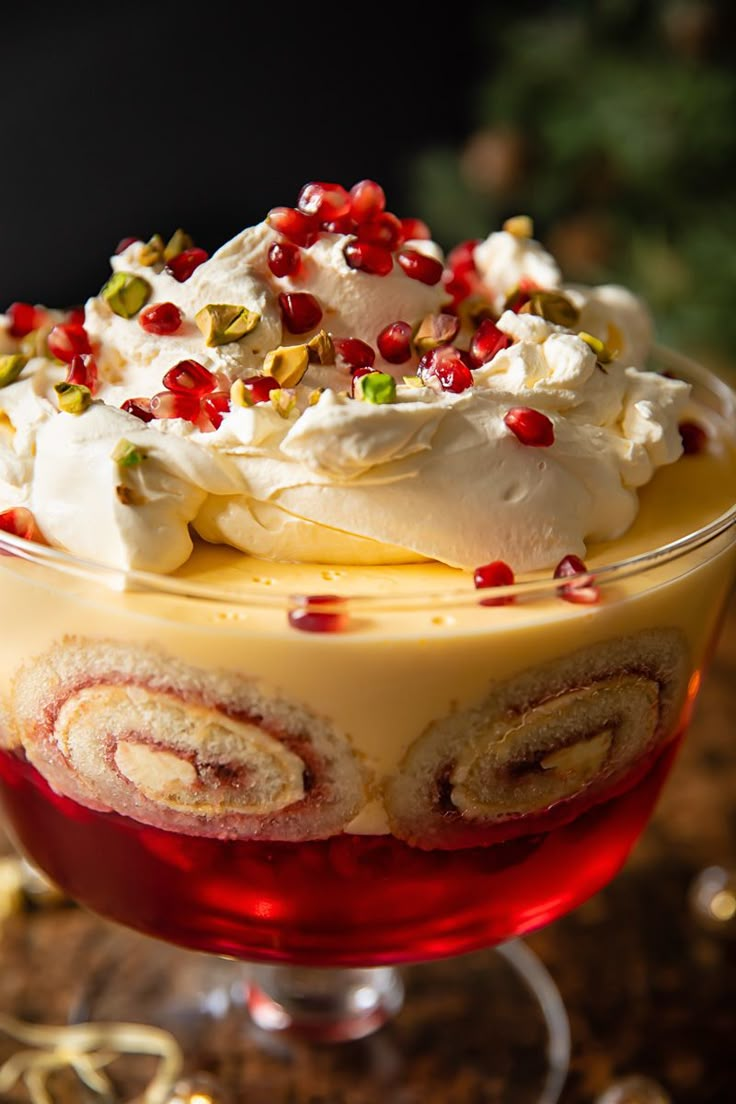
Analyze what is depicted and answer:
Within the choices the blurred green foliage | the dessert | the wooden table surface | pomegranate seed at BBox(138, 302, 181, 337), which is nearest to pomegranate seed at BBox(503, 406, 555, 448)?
the dessert

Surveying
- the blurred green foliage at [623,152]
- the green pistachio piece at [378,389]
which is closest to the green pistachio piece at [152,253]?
the green pistachio piece at [378,389]

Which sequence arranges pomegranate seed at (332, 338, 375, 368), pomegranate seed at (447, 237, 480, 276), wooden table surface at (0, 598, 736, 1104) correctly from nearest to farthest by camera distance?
pomegranate seed at (332, 338, 375, 368) < pomegranate seed at (447, 237, 480, 276) < wooden table surface at (0, 598, 736, 1104)

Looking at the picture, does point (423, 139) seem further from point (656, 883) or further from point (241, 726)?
point (241, 726)

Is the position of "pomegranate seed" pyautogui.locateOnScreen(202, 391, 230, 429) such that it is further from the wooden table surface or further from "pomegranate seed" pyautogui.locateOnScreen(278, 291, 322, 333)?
the wooden table surface

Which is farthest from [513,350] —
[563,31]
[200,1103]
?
[563,31]

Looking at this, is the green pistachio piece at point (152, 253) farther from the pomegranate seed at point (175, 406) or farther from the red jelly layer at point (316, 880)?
the red jelly layer at point (316, 880)

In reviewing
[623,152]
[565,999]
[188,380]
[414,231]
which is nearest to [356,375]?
[188,380]

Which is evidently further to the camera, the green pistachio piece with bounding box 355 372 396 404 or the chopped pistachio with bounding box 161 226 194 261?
the chopped pistachio with bounding box 161 226 194 261
